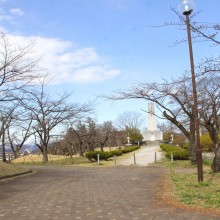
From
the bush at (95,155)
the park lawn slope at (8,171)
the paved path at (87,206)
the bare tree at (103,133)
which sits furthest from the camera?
the bare tree at (103,133)

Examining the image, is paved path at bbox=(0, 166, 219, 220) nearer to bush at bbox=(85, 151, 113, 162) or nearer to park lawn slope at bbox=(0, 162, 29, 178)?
park lawn slope at bbox=(0, 162, 29, 178)

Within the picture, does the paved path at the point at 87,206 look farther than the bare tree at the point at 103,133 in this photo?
No

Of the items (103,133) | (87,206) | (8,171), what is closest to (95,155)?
(8,171)

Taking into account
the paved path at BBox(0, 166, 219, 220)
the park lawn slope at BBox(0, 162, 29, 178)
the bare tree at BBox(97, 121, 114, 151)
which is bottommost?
the paved path at BBox(0, 166, 219, 220)

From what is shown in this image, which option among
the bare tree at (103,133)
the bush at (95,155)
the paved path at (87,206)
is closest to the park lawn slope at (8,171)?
the paved path at (87,206)

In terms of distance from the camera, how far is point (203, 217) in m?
6.81

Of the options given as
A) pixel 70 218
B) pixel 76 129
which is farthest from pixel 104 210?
pixel 76 129

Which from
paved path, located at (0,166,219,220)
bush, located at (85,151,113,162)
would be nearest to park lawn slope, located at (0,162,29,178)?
paved path, located at (0,166,219,220)

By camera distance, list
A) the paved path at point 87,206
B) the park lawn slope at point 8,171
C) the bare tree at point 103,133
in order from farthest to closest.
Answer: the bare tree at point 103,133 < the park lawn slope at point 8,171 < the paved path at point 87,206

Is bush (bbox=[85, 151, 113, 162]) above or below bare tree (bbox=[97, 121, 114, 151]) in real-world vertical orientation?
below

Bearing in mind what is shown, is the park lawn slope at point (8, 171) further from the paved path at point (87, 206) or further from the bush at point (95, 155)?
the bush at point (95, 155)

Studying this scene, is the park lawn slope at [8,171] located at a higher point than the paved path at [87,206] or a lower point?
higher

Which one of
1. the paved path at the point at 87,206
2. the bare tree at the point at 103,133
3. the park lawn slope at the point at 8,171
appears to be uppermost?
the bare tree at the point at 103,133

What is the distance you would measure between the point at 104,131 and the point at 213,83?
42316 mm
